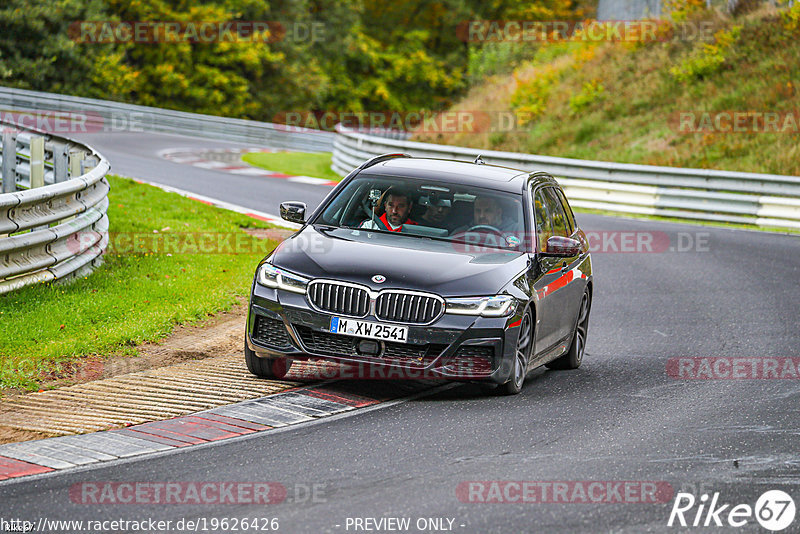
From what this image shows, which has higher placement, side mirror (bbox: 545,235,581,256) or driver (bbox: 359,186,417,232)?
driver (bbox: 359,186,417,232)

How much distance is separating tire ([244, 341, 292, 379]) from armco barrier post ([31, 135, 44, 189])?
301 inches

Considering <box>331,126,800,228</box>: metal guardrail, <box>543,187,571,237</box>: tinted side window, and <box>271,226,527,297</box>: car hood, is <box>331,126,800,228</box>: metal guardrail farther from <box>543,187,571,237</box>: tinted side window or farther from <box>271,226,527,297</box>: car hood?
<box>271,226,527,297</box>: car hood

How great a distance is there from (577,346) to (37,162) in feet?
28.4

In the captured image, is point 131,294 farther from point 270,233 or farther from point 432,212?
point 270,233

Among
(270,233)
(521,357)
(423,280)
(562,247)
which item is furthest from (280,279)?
(270,233)

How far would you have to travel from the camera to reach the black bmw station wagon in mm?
7750

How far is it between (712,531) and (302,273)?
3.61m

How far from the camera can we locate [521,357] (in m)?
8.34

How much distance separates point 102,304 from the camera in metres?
10.4

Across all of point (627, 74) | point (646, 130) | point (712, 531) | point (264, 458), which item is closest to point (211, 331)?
point (264, 458)

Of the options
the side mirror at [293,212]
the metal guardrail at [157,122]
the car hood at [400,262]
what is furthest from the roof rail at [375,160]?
the metal guardrail at [157,122]

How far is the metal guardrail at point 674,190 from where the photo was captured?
22620 millimetres

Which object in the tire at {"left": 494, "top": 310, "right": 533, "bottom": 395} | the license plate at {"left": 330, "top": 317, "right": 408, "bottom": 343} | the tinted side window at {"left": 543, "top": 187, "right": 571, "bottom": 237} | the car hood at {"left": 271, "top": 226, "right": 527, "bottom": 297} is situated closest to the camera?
the license plate at {"left": 330, "top": 317, "right": 408, "bottom": 343}

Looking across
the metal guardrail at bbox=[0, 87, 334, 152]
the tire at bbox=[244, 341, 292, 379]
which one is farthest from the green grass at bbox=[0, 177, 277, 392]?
the metal guardrail at bbox=[0, 87, 334, 152]
